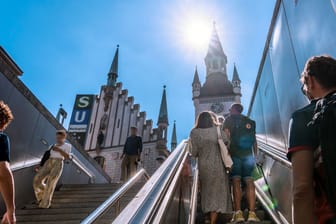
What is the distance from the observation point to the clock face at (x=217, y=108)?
131 ft

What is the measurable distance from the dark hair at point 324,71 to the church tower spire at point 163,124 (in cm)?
2151

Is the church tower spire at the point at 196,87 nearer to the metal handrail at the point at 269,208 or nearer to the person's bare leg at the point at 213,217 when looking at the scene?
the metal handrail at the point at 269,208

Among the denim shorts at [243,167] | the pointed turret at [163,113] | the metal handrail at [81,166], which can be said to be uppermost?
the pointed turret at [163,113]

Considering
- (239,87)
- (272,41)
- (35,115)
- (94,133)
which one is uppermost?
(239,87)

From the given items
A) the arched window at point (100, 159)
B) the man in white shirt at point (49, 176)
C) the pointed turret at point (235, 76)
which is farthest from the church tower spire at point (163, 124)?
the man in white shirt at point (49, 176)

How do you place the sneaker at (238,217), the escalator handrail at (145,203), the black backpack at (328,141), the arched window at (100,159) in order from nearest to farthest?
the black backpack at (328,141), the escalator handrail at (145,203), the sneaker at (238,217), the arched window at (100,159)

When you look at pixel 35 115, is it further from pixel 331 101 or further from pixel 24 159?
pixel 331 101

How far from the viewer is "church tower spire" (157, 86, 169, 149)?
75.7 feet

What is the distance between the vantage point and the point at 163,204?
207 centimetres

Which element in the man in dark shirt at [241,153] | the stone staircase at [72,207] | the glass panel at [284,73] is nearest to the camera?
the man in dark shirt at [241,153]

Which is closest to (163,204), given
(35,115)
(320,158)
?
(320,158)

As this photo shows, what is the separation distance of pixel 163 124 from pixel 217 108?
52.1ft

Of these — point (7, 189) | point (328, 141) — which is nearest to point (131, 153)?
point (7, 189)

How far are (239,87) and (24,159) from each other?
40498 millimetres
